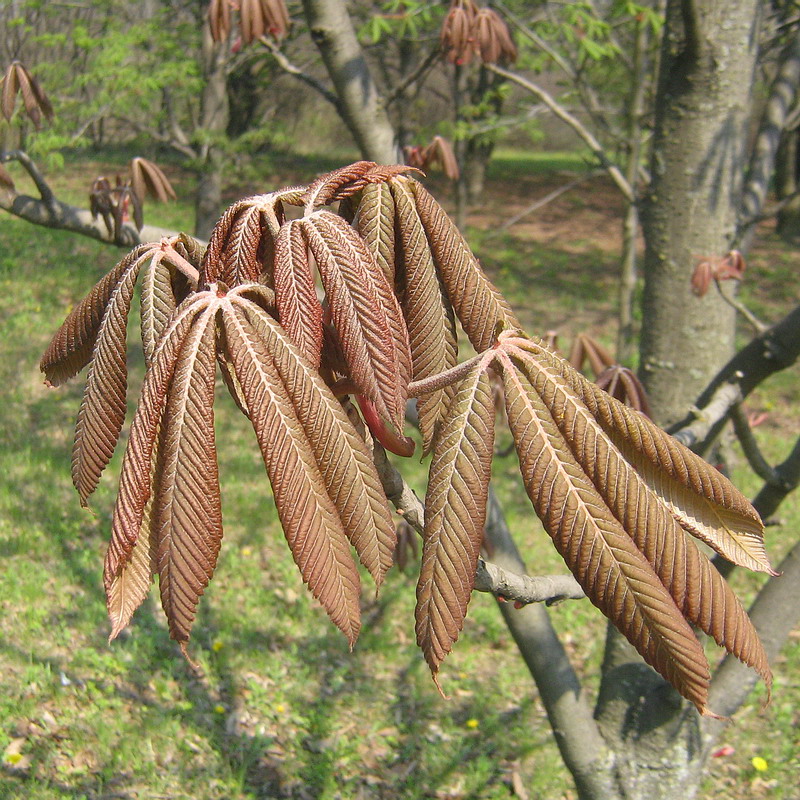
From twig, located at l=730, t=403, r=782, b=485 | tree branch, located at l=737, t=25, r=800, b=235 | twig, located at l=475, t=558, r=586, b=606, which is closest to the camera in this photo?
twig, located at l=475, t=558, r=586, b=606

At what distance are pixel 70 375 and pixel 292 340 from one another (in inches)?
16.0

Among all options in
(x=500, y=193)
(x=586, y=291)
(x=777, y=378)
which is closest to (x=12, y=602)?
(x=777, y=378)

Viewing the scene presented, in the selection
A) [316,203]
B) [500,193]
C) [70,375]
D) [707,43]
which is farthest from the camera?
[500,193]

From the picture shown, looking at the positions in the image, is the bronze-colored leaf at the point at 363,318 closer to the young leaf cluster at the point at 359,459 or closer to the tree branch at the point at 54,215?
the young leaf cluster at the point at 359,459

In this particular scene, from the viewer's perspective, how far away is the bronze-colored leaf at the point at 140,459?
0.68m

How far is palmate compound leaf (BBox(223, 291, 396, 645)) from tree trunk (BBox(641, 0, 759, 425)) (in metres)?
2.03

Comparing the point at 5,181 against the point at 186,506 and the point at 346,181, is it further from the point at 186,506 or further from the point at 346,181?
the point at 186,506

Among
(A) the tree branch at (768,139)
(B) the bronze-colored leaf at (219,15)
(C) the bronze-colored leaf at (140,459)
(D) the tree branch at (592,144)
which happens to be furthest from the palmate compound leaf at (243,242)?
(B) the bronze-colored leaf at (219,15)

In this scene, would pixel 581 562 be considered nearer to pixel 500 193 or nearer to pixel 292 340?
pixel 292 340

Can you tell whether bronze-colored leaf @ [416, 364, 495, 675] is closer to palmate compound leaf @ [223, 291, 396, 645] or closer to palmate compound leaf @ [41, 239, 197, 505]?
palmate compound leaf @ [223, 291, 396, 645]

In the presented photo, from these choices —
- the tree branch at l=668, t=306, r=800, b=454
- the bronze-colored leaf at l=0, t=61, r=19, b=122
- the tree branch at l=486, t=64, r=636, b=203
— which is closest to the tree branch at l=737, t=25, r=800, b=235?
the tree branch at l=486, t=64, r=636, b=203

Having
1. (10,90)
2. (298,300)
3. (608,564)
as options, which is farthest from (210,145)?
(608,564)

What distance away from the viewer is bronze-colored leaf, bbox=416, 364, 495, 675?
69cm

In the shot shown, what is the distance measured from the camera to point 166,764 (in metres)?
2.94
